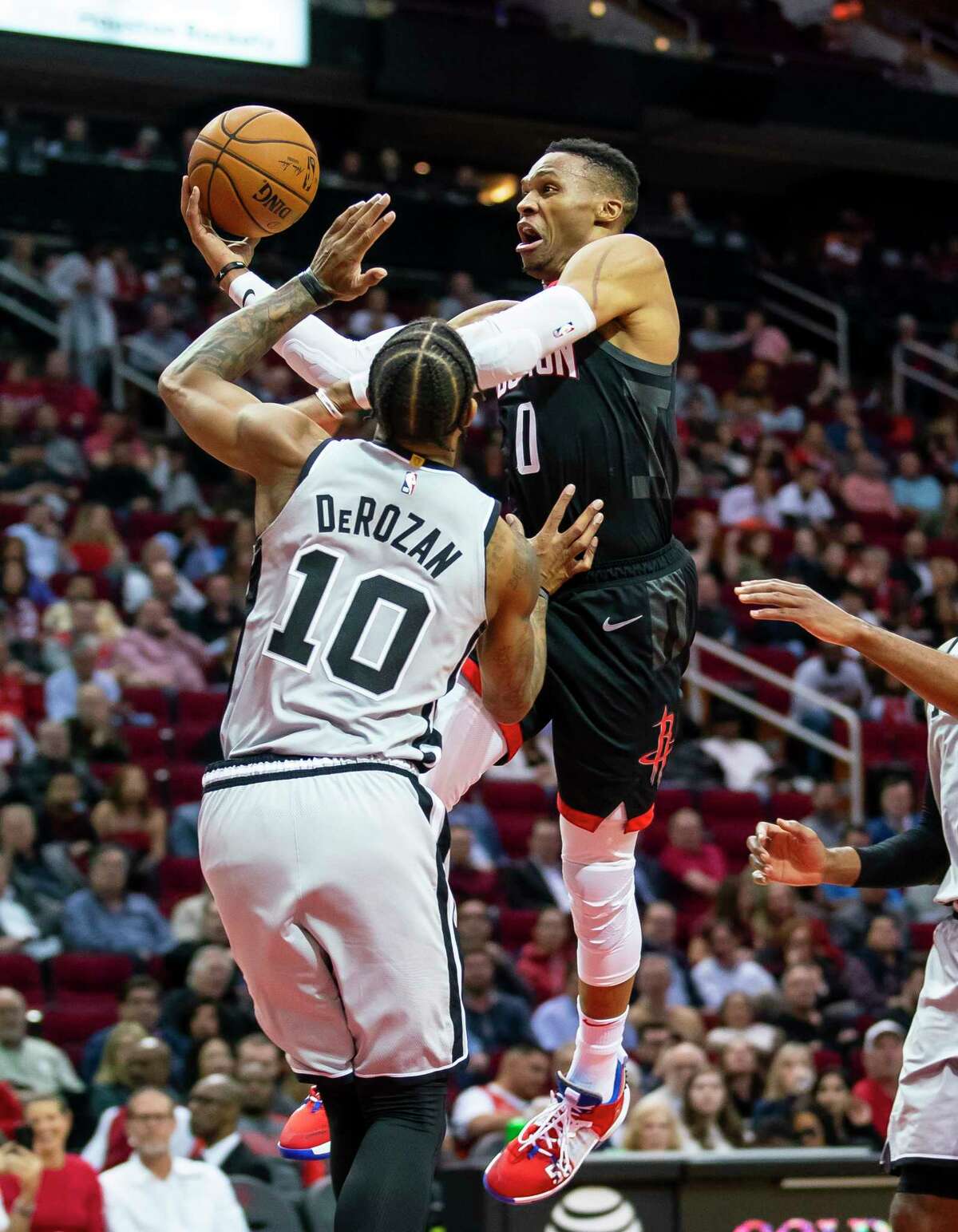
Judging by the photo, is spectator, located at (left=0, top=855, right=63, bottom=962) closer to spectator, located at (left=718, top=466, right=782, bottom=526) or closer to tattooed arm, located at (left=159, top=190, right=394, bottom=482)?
tattooed arm, located at (left=159, top=190, right=394, bottom=482)

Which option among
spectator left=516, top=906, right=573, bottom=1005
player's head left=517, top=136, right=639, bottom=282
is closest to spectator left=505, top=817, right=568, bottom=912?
spectator left=516, top=906, right=573, bottom=1005

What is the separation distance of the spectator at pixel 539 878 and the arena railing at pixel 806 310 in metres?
11.2

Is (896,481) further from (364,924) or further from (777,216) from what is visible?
(364,924)

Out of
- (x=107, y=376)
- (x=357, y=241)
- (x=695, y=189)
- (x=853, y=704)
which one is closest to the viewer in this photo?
(x=357, y=241)

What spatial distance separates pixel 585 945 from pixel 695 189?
67.3ft

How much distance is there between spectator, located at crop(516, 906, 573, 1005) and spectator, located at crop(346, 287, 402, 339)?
23.8ft

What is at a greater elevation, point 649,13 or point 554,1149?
point 649,13

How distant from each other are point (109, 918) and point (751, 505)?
26.0ft

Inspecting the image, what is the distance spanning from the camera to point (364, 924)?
3682 mm

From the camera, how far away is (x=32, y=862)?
32.2 ft

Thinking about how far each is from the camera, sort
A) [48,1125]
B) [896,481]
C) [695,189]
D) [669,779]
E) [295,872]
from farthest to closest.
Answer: [695,189] < [896,481] < [669,779] < [48,1125] < [295,872]

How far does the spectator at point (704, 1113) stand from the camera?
8578 millimetres

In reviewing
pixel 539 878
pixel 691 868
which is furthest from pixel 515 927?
pixel 691 868

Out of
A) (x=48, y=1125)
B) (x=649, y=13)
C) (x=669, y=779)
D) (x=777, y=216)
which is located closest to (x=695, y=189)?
(x=777, y=216)
